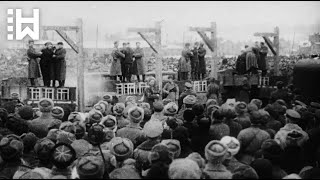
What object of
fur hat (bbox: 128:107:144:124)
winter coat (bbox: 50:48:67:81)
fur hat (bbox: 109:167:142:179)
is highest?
winter coat (bbox: 50:48:67:81)

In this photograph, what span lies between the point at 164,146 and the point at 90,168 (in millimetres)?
910

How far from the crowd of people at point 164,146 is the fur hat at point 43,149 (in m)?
0.01

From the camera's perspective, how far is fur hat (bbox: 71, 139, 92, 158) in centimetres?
605

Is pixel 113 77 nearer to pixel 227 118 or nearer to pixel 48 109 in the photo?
pixel 48 109

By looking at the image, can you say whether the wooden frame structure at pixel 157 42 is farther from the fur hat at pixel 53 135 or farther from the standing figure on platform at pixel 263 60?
the fur hat at pixel 53 135

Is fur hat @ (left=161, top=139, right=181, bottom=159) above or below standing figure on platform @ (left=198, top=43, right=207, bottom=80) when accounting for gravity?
below

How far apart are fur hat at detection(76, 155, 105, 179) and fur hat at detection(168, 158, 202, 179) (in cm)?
66

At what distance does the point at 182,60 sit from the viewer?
50.6 ft

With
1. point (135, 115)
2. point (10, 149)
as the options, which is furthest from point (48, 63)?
point (10, 149)

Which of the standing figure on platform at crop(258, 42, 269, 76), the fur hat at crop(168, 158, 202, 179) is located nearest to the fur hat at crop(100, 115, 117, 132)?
the fur hat at crop(168, 158, 202, 179)

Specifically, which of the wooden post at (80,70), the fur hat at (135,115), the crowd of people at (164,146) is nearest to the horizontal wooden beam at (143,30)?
the wooden post at (80,70)

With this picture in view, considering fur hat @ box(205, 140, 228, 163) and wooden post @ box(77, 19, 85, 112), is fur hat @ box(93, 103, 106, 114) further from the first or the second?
wooden post @ box(77, 19, 85, 112)

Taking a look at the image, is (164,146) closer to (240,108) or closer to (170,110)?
(240,108)

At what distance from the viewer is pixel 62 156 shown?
499cm
